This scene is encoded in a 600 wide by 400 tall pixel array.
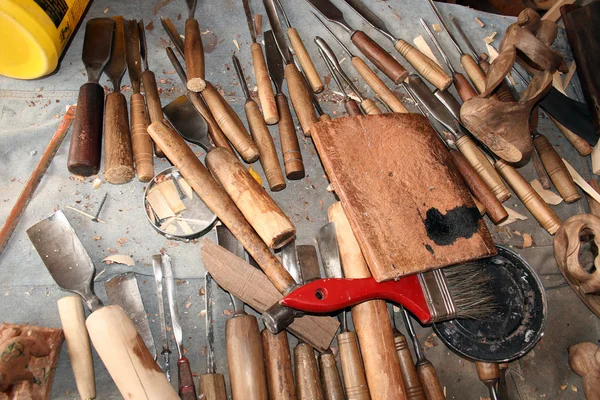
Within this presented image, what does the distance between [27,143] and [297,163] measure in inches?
40.9

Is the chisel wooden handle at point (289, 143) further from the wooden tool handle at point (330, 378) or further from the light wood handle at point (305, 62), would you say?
the wooden tool handle at point (330, 378)

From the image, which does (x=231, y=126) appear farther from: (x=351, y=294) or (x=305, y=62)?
(x=351, y=294)

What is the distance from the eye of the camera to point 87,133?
1.59 metres

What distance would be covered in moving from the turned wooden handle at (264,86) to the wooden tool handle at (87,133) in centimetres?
61

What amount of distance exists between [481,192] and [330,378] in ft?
2.96

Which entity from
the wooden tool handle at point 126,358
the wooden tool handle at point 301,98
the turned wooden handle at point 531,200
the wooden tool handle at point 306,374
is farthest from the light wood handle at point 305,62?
the wooden tool handle at point 126,358

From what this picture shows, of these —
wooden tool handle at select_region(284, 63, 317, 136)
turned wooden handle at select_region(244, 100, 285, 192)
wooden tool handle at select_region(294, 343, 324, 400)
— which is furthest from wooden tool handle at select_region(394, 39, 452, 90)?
wooden tool handle at select_region(294, 343, 324, 400)

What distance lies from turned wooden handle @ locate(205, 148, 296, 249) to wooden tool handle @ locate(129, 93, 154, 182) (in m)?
0.24

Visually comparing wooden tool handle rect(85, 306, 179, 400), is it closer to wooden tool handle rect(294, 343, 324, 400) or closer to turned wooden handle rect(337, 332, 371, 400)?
wooden tool handle rect(294, 343, 324, 400)

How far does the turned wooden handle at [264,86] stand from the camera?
68.5 inches

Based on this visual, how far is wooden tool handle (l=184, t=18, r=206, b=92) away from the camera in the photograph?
1.70 metres

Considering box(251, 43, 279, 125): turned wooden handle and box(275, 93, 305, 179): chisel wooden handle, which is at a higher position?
box(251, 43, 279, 125): turned wooden handle

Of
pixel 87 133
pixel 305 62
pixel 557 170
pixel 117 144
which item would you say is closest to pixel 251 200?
pixel 117 144

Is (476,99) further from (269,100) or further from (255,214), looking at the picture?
(255,214)
